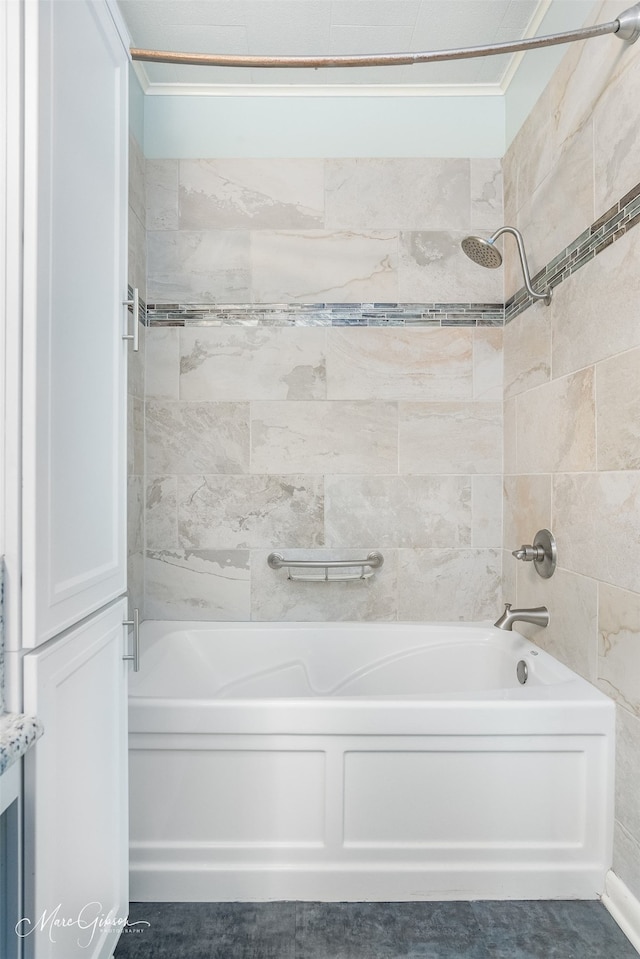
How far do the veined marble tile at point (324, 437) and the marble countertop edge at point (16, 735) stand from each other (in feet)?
5.49

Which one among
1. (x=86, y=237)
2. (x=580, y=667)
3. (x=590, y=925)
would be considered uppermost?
(x=86, y=237)

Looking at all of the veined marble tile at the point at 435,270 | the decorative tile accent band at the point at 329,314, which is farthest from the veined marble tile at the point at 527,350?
the veined marble tile at the point at 435,270

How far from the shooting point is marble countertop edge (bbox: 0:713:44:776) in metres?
0.73

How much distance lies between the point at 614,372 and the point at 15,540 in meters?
1.50

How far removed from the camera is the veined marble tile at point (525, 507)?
6.66 ft

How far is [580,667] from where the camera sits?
1.75m

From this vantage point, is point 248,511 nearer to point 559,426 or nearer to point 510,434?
point 510,434

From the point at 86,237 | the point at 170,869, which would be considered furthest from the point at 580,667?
the point at 86,237

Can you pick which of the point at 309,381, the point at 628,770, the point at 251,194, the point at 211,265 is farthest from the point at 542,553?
the point at 251,194

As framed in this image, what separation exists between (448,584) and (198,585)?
42.1 inches

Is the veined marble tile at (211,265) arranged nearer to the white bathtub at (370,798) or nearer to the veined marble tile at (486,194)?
the veined marble tile at (486,194)

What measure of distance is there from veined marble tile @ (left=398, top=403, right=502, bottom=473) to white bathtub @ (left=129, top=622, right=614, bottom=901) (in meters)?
1.10

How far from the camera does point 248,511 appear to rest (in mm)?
2434

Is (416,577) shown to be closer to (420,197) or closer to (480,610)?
(480,610)
